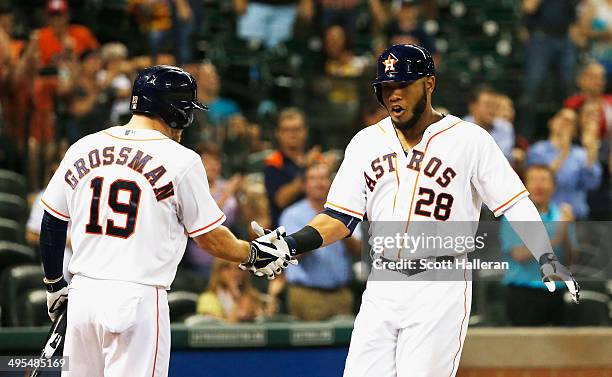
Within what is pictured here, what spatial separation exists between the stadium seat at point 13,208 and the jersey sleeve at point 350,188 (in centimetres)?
392

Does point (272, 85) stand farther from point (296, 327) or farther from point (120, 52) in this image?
point (296, 327)

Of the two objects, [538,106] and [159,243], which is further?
[538,106]

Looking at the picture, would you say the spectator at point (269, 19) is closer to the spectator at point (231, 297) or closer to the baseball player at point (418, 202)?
the spectator at point (231, 297)

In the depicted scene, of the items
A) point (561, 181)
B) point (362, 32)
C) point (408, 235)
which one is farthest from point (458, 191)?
point (362, 32)

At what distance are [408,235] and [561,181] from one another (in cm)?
431

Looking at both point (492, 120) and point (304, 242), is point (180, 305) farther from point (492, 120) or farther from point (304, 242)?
point (492, 120)

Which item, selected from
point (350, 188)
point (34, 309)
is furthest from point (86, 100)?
point (350, 188)

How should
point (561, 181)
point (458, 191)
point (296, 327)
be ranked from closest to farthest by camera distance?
point (458, 191) → point (296, 327) → point (561, 181)

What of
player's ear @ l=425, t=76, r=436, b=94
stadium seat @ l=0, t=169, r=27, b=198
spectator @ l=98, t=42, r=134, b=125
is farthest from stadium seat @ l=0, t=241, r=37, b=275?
player's ear @ l=425, t=76, r=436, b=94

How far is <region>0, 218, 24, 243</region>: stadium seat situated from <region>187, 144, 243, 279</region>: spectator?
4.33ft

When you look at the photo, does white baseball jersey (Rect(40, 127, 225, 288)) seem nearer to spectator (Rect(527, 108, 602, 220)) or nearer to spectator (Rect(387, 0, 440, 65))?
spectator (Rect(527, 108, 602, 220))

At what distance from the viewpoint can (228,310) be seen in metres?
7.24

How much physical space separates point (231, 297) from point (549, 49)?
594 cm

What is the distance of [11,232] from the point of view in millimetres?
8016
